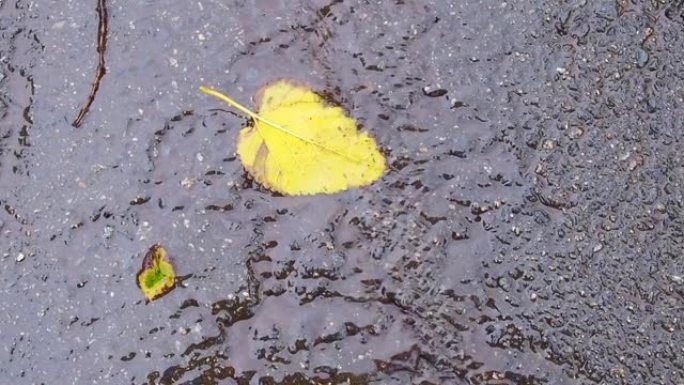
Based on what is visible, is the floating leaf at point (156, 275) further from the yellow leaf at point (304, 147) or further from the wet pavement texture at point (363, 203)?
the yellow leaf at point (304, 147)

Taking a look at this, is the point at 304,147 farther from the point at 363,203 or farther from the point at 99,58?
the point at 99,58

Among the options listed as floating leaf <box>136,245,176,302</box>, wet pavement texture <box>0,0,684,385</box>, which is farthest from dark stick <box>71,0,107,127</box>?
floating leaf <box>136,245,176,302</box>

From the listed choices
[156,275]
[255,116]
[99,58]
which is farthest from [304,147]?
[99,58]

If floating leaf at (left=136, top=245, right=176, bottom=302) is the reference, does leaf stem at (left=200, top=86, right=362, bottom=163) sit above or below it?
above

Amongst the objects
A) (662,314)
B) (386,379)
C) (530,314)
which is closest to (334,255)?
(386,379)

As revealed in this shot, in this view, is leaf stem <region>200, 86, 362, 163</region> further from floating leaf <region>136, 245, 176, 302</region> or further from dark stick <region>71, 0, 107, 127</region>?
floating leaf <region>136, 245, 176, 302</region>

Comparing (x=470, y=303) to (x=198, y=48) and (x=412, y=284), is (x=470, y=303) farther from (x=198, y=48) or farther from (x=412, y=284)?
(x=198, y=48)

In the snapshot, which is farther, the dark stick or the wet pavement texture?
the dark stick
